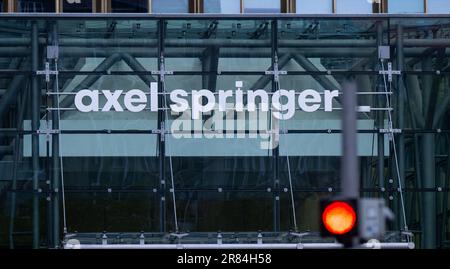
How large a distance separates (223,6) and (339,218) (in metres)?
9.17

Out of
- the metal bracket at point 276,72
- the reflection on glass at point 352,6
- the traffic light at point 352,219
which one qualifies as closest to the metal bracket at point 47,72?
the metal bracket at point 276,72

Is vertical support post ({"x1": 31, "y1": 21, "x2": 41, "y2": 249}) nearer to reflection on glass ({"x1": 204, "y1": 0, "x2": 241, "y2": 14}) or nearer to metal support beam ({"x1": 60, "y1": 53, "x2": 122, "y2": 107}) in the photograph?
metal support beam ({"x1": 60, "y1": 53, "x2": 122, "y2": 107})

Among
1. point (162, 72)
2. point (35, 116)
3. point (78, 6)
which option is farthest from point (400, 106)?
point (78, 6)

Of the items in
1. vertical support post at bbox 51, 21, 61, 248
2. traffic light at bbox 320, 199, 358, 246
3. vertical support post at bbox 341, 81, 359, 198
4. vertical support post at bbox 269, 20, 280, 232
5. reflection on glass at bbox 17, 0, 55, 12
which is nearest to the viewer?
vertical support post at bbox 341, 81, 359, 198

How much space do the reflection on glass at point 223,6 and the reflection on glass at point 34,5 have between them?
239 cm

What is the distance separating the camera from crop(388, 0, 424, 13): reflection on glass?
693 inches

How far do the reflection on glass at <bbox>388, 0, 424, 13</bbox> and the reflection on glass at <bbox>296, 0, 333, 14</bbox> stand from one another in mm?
950

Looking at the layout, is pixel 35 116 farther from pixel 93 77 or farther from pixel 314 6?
pixel 314 6

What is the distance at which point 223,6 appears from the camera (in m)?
17.4

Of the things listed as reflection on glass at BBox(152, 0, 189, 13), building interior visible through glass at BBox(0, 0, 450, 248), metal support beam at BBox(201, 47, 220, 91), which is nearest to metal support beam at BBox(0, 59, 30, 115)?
building interior visible through glass at BBox(0, 0, 450, 248)

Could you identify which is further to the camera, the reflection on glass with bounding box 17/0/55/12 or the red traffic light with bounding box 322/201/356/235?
the reflection on glass with bounding box 17/0/55/12

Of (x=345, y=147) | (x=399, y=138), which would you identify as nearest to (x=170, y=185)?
(x=399, y=138)

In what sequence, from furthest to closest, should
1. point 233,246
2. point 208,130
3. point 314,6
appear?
point 314,6, point 208,130, point 233,246

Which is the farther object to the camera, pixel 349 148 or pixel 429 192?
pixel 429 192
